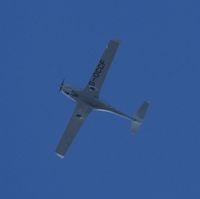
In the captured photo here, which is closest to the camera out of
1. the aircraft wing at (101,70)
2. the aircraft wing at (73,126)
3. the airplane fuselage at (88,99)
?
the aircraft wing at (101,70)

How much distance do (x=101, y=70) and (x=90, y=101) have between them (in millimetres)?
3345

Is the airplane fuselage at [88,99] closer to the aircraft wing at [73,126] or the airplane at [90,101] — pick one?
the airplane at [90,101]

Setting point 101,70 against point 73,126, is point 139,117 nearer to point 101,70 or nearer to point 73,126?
point 101,70

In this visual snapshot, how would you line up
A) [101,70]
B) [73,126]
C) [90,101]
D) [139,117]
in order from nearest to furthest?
[90,101] < [101,70] < [73,126] < [139,117]

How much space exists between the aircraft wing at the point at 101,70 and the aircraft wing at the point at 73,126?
1.81 meters

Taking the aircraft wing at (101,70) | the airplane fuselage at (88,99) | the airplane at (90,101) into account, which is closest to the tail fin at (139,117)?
the airplane at (90,101)

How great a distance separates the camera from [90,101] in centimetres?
6625

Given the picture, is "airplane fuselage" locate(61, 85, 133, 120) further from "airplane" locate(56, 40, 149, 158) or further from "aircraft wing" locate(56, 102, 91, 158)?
"aircraft wing" locate(56, 102, 91, 158)

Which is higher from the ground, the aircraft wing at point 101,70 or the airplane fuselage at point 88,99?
the aircraft wing at point 101,70

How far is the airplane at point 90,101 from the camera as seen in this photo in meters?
66.2

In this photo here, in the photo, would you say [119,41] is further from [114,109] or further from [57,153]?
[57,153]

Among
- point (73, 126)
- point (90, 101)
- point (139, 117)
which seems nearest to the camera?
point (90, 101)

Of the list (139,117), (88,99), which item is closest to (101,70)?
(88,99)

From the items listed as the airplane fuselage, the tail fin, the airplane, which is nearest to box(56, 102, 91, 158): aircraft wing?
the airplane
